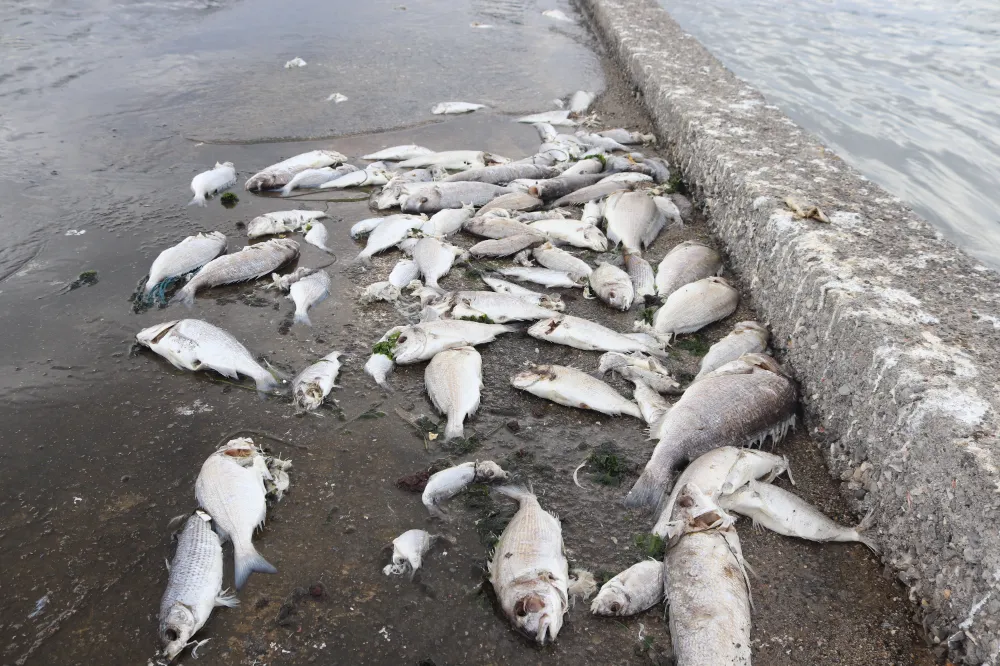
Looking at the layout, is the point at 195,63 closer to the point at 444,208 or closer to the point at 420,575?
the point at 444,208

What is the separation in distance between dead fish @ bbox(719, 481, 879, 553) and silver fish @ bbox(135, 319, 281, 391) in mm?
2713

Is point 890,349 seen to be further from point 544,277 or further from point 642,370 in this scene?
point 544,277

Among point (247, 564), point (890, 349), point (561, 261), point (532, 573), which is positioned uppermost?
point (890, 349)

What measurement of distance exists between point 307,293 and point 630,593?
10.1 ft

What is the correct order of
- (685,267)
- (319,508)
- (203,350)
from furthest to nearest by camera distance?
(685,267) < (203,350) < (319,508)

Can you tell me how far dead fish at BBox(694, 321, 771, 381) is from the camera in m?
3.98

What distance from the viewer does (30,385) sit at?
149 inches

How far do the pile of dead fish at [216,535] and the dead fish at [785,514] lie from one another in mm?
2230

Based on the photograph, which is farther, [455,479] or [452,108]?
[452,108]

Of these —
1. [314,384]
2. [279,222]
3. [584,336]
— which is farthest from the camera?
[279,222]

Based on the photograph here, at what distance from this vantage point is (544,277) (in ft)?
16.4

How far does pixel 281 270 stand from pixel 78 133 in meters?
3.79

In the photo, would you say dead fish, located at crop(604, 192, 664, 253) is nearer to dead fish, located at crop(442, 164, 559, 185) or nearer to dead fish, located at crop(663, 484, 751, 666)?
dead fish, located at crop(442, 164, 559, 185)

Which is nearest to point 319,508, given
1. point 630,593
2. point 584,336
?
point 630,593
